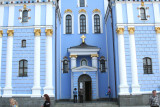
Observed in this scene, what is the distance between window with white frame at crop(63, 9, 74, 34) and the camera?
93.6 ft

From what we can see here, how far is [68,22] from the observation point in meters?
28.9

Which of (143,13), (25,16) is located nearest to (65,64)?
(25,16)

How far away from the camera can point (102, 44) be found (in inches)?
1102

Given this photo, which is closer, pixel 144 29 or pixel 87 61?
pixel 144 29

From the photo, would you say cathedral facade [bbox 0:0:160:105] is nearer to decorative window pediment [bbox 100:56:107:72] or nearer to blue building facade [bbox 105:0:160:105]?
blue building facade [bbox 105:0:160:105]

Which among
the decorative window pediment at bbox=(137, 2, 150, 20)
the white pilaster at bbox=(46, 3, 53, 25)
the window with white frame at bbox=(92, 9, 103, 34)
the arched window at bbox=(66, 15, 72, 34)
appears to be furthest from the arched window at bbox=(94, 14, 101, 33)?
the white pilaster at bbox=(46, 3, 53, 25)

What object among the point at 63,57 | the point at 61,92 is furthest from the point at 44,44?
the point at 61,92

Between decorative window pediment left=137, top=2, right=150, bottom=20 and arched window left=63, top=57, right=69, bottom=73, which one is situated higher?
decorative window pediment left=137, top=2, right=150, bottom=20

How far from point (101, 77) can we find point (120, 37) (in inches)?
271

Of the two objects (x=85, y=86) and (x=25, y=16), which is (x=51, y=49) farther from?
(x=85, y=86)

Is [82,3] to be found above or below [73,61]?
above

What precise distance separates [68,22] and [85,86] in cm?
895

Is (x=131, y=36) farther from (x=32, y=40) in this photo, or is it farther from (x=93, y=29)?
(x=32, y=40)

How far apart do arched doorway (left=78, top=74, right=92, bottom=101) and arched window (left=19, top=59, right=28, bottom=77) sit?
7.16 m
